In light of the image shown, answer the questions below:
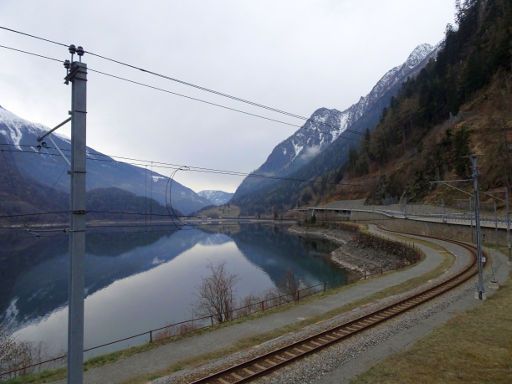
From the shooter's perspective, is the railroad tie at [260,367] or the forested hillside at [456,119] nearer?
the railroad tie at [260,367]

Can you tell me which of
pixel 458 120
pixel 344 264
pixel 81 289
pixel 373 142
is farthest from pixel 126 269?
pixel 373 142

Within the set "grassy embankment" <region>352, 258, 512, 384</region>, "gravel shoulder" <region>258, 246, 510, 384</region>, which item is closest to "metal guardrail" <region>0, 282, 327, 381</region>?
"gravel shoulder" <region>258, 246, 510, 384</region>

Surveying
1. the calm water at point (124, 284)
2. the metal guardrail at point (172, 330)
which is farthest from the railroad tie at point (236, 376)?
the calm water at point (124, 284)

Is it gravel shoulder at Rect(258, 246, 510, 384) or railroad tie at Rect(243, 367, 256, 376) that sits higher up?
railroad tie at Rect(243, 367, 256, 376)

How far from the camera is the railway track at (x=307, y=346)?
13.5m

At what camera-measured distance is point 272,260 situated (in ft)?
275

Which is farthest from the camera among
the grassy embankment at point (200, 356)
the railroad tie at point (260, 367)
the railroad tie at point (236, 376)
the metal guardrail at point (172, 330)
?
the metal guardrail at point (172, 330)

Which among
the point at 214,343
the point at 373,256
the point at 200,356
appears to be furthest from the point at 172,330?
the point at 373,256

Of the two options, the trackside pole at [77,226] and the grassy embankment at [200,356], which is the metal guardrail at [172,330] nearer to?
the grassy embankment at [200,356]

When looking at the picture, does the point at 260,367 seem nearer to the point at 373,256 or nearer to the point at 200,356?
the point at 200,356

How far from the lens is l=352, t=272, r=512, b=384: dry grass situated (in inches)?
498

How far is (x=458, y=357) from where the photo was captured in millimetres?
14273

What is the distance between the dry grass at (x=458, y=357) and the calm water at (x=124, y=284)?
27574 mm

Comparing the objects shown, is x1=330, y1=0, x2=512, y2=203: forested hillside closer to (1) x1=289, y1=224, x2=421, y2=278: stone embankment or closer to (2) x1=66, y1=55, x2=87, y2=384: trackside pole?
(1) x1=289, y1=224, x2=421, y2=278: stone embankment
